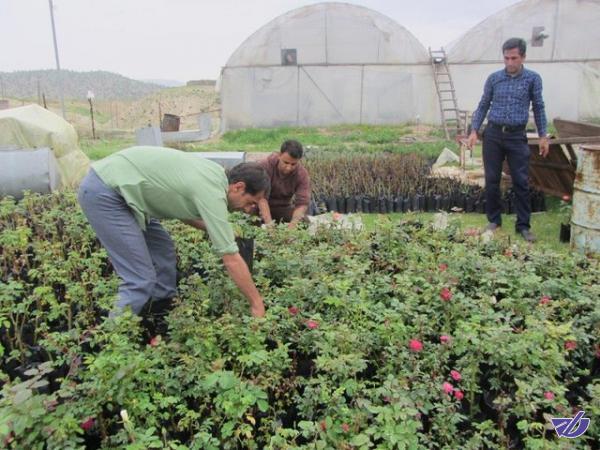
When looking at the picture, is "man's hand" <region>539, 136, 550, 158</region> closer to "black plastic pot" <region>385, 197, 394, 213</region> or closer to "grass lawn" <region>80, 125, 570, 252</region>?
"black plastic pot" <region>385, 197, 394, 213</region>

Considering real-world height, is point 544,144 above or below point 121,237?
above

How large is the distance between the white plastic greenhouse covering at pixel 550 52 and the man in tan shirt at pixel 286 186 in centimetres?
1200

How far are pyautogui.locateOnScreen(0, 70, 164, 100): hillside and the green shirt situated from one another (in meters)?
42.0

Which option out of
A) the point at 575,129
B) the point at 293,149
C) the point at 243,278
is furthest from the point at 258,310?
the point at 575,129

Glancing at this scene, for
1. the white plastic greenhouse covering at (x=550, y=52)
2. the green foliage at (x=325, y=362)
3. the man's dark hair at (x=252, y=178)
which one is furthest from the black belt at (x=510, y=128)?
the white plastic greenhouse covering at (x=550, y=52)

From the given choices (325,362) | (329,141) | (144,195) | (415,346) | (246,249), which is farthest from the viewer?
(329,141)

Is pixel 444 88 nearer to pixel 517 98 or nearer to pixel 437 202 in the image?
pixel 437 202

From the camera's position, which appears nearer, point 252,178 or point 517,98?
point 252,178

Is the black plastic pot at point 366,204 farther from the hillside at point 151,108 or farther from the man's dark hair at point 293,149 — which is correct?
the hillside at point 151,108

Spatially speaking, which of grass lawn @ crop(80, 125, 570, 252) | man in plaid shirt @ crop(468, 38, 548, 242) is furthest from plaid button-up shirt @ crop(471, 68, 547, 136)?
grass lawn @ crop(80, 125, 570, 252)

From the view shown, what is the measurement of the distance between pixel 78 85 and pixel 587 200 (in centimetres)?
5163

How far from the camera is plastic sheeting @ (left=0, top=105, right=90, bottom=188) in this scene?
7.63m

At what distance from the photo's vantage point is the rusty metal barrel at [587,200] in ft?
14.5

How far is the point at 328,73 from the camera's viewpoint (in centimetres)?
1502
